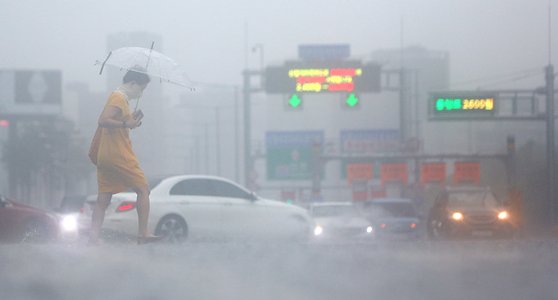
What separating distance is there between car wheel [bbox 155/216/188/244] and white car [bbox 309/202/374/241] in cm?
699

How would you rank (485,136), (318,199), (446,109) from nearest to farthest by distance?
(446,109) < (318,199) < (485,136)

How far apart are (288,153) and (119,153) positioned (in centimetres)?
3527

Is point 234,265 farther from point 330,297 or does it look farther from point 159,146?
point 159,146

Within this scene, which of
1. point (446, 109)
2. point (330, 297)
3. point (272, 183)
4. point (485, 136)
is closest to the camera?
point (330, 297)

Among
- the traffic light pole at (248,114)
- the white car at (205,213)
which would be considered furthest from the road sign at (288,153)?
the white car at (205,213)

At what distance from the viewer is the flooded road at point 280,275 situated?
4.58 metres

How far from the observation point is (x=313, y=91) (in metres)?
28.1

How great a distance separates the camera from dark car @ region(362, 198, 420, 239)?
74.4 ft

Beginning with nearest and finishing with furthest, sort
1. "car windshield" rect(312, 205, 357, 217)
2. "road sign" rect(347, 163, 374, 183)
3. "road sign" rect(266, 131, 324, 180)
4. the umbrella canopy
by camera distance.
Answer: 1. the umbrella canopy
2. "car windshield" rect(312, 205, 357, 217)
3. "road sign" rect(266, 131, 324, 180)
4. "road sign" rect(347, 163, 374, 183)

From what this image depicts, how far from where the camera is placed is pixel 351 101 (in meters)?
28.2

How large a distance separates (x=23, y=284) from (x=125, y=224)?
23.1 feet

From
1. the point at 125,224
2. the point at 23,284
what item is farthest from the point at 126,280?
the point at 125,224

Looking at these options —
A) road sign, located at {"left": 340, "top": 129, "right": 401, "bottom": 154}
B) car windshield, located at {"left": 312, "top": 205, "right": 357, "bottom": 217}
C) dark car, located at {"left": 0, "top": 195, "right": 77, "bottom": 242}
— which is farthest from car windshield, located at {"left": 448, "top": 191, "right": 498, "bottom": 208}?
road sign, located at {"left": 340, "top": 129, "right": 401, "bottom": 154}

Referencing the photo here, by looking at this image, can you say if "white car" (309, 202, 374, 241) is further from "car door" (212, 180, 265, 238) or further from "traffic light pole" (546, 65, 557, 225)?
"traffic light pole" (546, 65, 557, 225)
